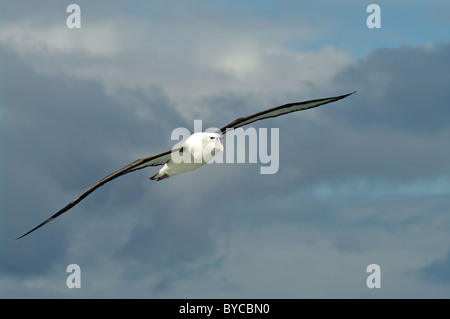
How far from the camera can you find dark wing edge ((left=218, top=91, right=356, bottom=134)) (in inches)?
956

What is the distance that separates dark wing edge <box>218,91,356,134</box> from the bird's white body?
6.91 ft

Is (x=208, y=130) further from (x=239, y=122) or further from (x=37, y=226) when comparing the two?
(x=37, y=226)

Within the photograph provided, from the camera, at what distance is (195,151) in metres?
21.9

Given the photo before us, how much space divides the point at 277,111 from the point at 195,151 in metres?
4.64

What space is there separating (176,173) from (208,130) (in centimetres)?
216

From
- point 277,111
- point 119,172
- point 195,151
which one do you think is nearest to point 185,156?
point 195,151

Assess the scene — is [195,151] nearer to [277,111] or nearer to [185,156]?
[185,156]

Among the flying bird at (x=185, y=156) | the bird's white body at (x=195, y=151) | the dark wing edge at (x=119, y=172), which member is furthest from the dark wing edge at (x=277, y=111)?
the dark wing edge at (x=119, y=172)

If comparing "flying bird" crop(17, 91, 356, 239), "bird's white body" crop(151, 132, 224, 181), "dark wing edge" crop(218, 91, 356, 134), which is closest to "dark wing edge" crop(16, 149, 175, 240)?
"flying bird" crop(17, 91, 356, 239)

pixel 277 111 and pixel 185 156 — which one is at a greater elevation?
pixel 277 111

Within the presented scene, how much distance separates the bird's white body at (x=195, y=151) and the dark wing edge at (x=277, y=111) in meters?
2.11

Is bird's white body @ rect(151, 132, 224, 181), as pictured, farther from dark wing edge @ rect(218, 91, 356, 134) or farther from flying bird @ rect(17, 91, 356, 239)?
dark wing edge @ rect(218, 91, 356, 134)

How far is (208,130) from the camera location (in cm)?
2298

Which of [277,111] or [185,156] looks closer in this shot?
[185,156]
